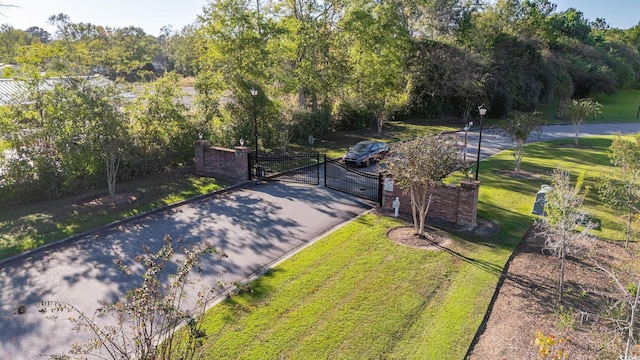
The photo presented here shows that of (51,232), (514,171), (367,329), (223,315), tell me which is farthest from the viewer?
(514,171)

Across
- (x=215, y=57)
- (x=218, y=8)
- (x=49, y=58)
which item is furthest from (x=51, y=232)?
(x=218, y=8)

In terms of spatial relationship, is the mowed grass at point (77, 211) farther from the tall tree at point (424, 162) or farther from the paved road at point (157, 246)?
the tall tree at point (424, 162)

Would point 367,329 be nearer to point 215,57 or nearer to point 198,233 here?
point 198,233

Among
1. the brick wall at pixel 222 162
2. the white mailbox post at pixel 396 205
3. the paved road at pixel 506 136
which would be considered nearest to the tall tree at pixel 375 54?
the paved road at pixel 506 136

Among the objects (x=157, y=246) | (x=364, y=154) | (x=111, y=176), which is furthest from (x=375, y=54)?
(x=157, y=246)

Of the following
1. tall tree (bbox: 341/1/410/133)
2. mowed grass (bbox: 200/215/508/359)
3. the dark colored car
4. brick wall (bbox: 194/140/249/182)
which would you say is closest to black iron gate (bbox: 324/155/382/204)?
the dark colored car
